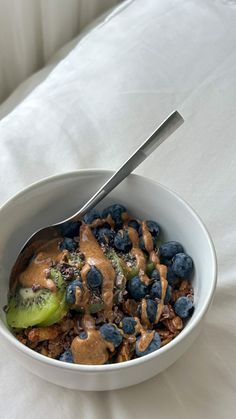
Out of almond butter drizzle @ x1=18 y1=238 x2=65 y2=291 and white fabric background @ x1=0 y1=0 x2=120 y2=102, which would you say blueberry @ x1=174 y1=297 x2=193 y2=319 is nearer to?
almond butter drizzle @ x1=18 y1=238 x2=65 y2=291

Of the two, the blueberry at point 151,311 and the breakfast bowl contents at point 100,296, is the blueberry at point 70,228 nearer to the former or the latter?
the breakfast bowl contents at point 100,296

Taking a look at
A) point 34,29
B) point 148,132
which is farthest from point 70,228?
point 34,29

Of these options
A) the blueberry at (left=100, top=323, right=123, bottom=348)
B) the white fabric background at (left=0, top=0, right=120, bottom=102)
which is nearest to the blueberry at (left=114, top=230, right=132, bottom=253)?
the blueberry at (left=100, top=323, right=123, bottom=348)

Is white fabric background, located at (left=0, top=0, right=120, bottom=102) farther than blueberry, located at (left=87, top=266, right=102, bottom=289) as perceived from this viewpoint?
Yes

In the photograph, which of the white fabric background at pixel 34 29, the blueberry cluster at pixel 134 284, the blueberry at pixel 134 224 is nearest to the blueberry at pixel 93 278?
the blueberry cluster at pixel 134 284

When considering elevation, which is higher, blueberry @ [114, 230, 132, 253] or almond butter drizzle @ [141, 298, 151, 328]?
blueberry @ [114, 230, 132, 253]

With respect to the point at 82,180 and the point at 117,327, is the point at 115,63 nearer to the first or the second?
the point at 82,180
